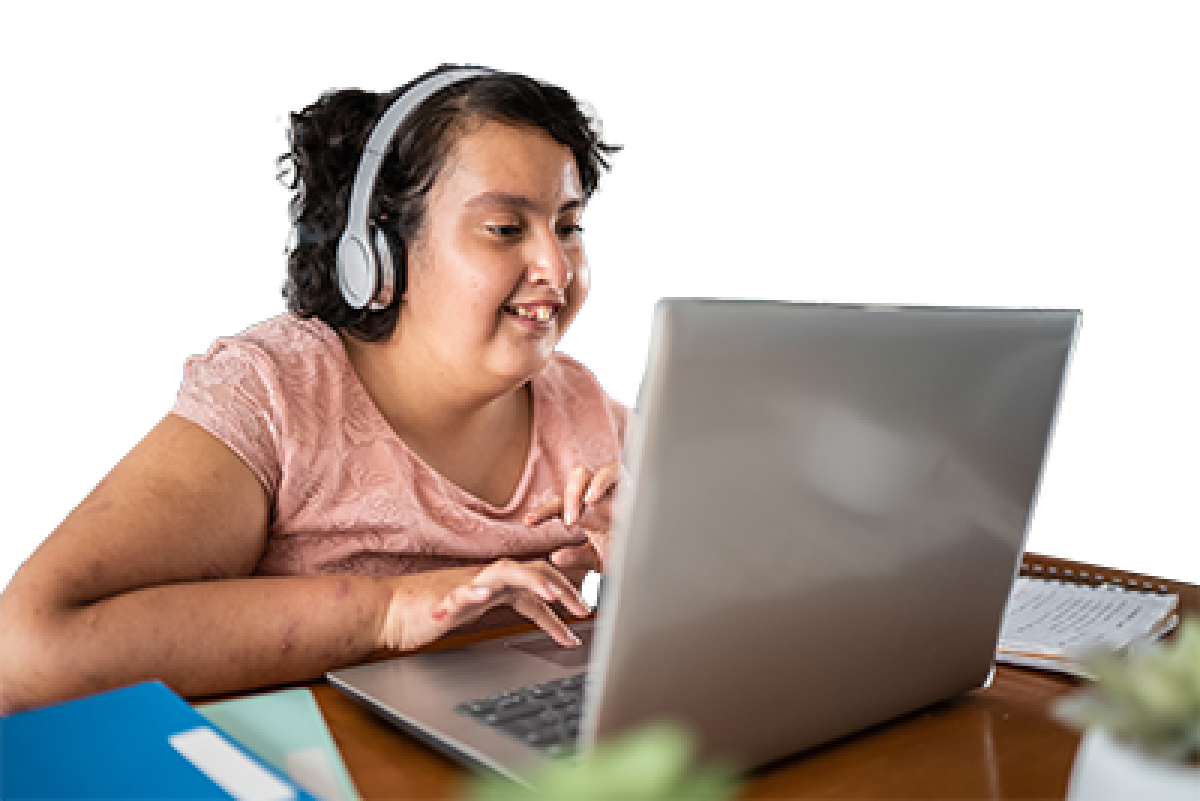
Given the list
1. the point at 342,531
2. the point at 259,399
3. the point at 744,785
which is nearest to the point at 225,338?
the point at 259,399

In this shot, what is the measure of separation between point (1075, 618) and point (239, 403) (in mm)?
1102

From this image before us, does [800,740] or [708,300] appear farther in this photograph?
[800,740]

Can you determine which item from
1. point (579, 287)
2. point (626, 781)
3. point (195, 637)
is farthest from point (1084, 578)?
point (626, 781)

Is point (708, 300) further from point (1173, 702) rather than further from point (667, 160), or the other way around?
point (667, 160)

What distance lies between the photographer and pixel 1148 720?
18.1 inches

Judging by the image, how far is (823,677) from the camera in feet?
2.47

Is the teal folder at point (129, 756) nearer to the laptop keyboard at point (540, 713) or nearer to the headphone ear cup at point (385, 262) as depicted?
the laptop keyboard at point (540, 713)

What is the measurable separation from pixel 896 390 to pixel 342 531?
0.91 m

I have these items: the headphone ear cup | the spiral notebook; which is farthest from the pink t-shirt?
the spiral notebook

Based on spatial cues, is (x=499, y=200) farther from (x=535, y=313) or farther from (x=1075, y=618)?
(x=1075, y=618)

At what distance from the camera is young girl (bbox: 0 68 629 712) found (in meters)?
0.97

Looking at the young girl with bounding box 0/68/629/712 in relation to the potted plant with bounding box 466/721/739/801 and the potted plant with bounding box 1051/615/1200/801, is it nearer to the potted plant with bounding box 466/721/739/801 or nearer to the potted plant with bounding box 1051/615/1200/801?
the potted plant with bounding box 1051/615/1200/801

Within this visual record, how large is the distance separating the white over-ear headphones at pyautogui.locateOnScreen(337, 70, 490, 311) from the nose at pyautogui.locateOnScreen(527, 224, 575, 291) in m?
0.22

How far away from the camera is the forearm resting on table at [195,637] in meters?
0.93
